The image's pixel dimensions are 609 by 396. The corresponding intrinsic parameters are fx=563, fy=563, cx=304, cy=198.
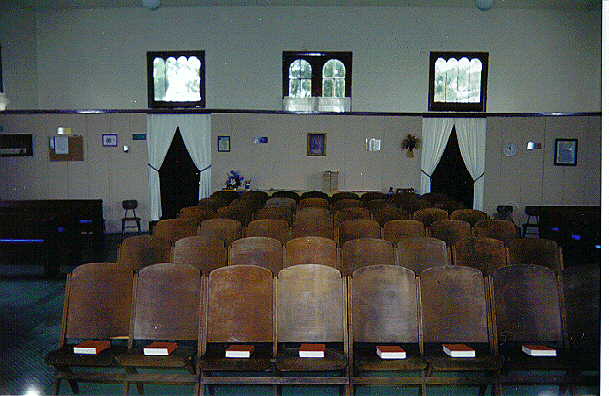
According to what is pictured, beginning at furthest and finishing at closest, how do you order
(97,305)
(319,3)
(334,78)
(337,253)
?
(334,78)
(319,3)
(337,253)
(97,305)

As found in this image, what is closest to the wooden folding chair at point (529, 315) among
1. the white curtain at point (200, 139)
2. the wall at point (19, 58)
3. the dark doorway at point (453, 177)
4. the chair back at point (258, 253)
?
the chair back at point (258, 253)

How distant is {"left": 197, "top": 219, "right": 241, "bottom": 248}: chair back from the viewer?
21.9ft

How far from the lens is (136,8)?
14.4 meters

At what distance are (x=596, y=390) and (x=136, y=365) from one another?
315cm

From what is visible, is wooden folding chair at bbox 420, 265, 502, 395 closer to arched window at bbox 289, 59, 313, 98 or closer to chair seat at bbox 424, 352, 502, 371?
chair seat at bbox 424, 352, 502, 371

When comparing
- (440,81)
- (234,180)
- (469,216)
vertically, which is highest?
(440,81)

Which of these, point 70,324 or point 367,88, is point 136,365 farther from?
point 367,88

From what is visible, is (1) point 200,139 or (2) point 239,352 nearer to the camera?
(2) point 239,352

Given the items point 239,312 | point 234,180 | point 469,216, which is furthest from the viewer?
point 234,180

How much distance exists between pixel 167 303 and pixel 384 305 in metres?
1.59

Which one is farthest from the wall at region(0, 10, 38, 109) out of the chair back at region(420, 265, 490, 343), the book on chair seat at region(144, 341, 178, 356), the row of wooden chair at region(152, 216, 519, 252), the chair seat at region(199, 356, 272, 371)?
the chair back at region(420, 265, 490, 343)

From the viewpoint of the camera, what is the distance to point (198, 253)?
539 centimetres

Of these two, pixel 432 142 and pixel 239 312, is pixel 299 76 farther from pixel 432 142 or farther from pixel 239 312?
pixel 239 312

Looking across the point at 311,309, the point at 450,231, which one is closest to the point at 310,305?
the point at 311,309
